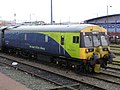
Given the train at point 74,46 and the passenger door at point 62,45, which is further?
the passenger door at point 62,45

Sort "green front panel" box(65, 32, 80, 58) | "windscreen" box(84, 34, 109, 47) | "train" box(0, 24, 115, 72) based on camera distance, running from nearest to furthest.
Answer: "train" box(0, 24, 115, 72) < "green front panel" box(65, 32, 80, 58) < "windscreen" box(84, 34, 109, 47)

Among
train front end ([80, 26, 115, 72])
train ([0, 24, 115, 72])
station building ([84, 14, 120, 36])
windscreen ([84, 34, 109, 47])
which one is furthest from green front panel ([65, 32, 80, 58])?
station building ([84, 14, 120, 36])

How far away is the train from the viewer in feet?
48.3

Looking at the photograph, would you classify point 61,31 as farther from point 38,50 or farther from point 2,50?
point 2,50

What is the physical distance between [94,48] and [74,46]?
111 cm

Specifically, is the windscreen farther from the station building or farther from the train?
the station building

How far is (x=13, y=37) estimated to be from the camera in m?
24.4

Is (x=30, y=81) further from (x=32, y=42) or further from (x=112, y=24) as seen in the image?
(x=112, y=24)

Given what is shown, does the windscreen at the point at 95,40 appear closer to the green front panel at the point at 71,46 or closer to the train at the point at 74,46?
the train at the point at 74,46

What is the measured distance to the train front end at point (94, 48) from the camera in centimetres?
1460

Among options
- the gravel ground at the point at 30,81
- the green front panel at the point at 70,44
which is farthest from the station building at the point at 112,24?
the gravel ground at the point at 30,81

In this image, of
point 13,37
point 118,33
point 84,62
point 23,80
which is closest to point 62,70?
point 84,62

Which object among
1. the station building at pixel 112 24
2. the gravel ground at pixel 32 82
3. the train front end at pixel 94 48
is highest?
the station building at pixel 112 24

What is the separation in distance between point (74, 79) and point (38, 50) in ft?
22.4
